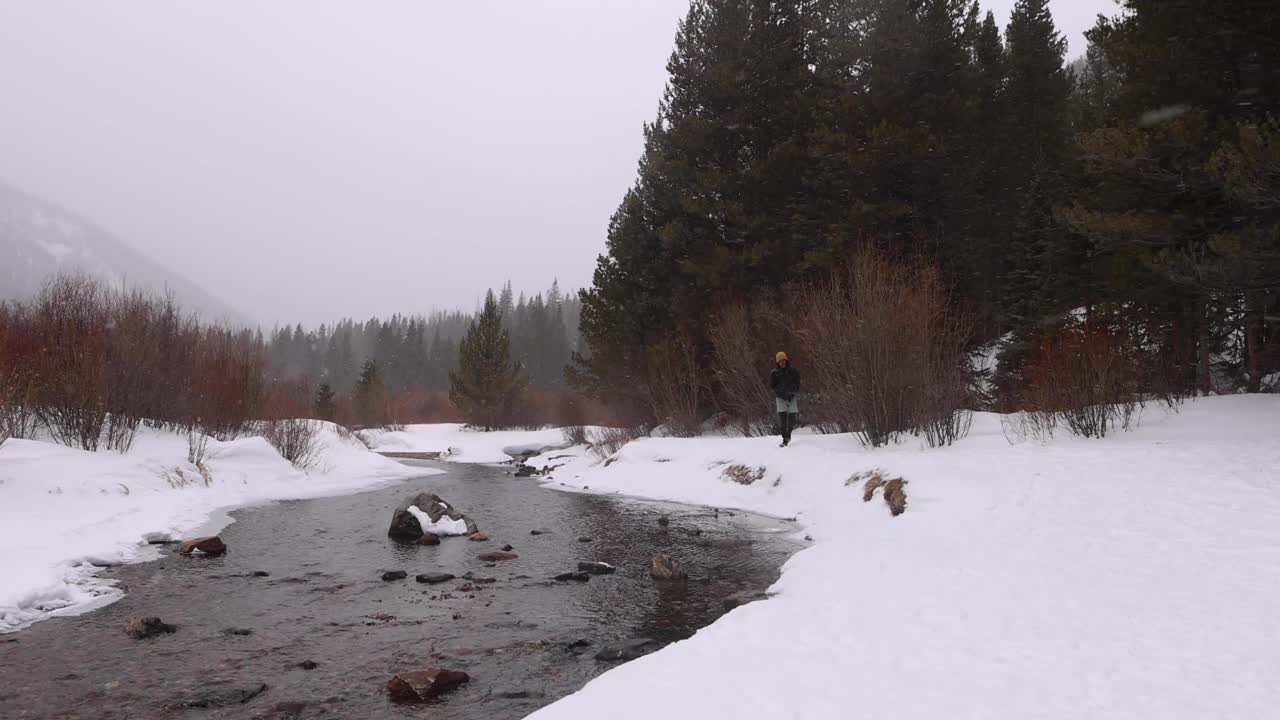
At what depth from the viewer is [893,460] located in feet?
37.3

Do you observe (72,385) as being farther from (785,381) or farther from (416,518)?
(785,381)

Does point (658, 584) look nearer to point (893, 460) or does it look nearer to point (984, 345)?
point (893, 460)

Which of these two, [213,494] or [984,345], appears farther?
[984,345]

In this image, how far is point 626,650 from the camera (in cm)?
575

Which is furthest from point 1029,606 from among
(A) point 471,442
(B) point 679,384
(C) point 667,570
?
(A) point 471,442

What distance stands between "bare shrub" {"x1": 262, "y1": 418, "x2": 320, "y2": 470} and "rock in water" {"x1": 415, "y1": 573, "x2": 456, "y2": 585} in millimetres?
13152

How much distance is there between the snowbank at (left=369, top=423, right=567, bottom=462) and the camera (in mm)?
39281

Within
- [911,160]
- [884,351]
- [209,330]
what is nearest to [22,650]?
[884,351]

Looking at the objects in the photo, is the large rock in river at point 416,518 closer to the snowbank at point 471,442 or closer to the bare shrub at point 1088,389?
the bare shrub at point 1088,389

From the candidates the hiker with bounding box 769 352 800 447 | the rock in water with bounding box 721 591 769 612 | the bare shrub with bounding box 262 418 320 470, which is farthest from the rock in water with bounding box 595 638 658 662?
the bare shrub with bounding box 262 418 320 470

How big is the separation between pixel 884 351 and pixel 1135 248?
16.0 feet

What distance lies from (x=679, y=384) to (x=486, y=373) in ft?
90.8

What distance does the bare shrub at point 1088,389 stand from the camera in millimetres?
10852

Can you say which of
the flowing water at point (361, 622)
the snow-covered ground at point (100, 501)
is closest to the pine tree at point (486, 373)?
the snow-covered ground at point (100, 501)
